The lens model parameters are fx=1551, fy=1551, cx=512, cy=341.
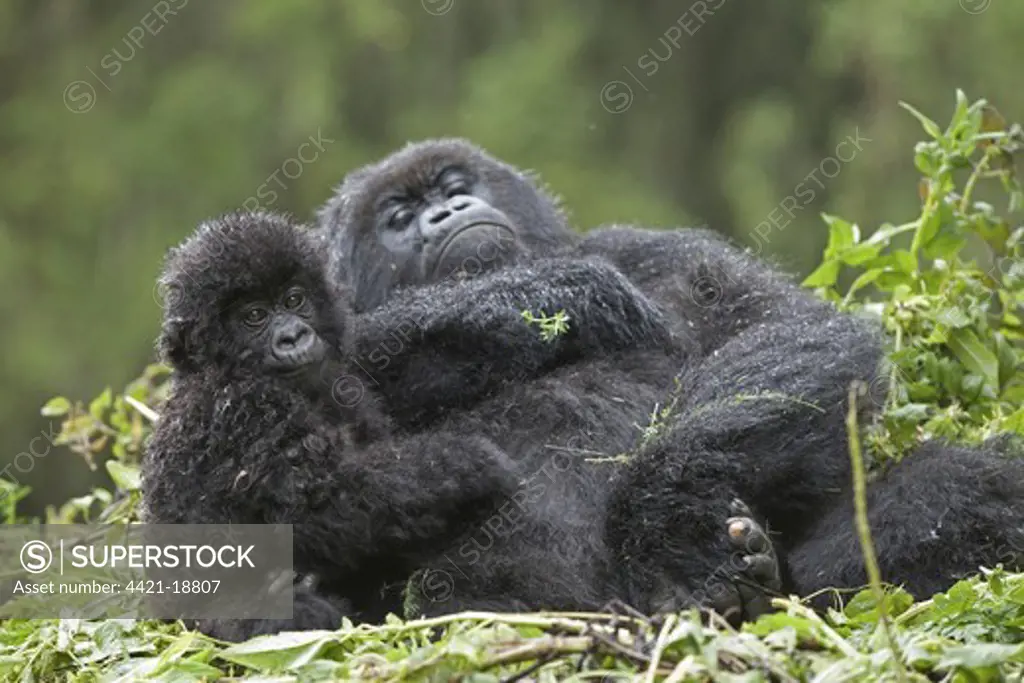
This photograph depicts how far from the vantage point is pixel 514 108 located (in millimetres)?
9586

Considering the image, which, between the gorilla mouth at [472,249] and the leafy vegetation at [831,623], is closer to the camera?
the leafy vegetation at [831,623]

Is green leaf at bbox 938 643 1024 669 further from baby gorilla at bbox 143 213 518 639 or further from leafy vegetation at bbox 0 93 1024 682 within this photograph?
baby gorilla at bbox 143 213 518 639

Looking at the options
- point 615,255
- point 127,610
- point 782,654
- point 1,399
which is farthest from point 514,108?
point 782,654

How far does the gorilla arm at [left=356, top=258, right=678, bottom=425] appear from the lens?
141 inches

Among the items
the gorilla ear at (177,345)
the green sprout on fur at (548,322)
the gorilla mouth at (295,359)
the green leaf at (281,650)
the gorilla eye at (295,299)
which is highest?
the gorilla eye at (295,299)

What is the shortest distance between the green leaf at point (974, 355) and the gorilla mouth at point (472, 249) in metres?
1.17

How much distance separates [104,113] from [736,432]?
23.7 feet

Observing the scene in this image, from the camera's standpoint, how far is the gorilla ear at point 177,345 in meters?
3.29

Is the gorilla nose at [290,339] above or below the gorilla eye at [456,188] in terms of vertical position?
below

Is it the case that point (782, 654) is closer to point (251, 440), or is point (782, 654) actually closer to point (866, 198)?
point (251, 440)

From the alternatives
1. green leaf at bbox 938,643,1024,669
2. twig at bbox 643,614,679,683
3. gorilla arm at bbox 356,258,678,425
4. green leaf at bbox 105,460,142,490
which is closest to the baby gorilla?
gorilla arm at bbox 356,258,678,425

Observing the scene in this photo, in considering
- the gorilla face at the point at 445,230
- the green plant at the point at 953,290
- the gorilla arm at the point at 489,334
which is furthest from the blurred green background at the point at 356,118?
the gorilla arm at the point at 489,334

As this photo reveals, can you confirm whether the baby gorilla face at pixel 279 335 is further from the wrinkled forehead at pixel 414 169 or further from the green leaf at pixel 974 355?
the green leaf at pixel 974 355

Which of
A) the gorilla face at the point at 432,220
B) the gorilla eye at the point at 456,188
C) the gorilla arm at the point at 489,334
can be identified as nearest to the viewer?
the gorilla arm at the point at 489,334
